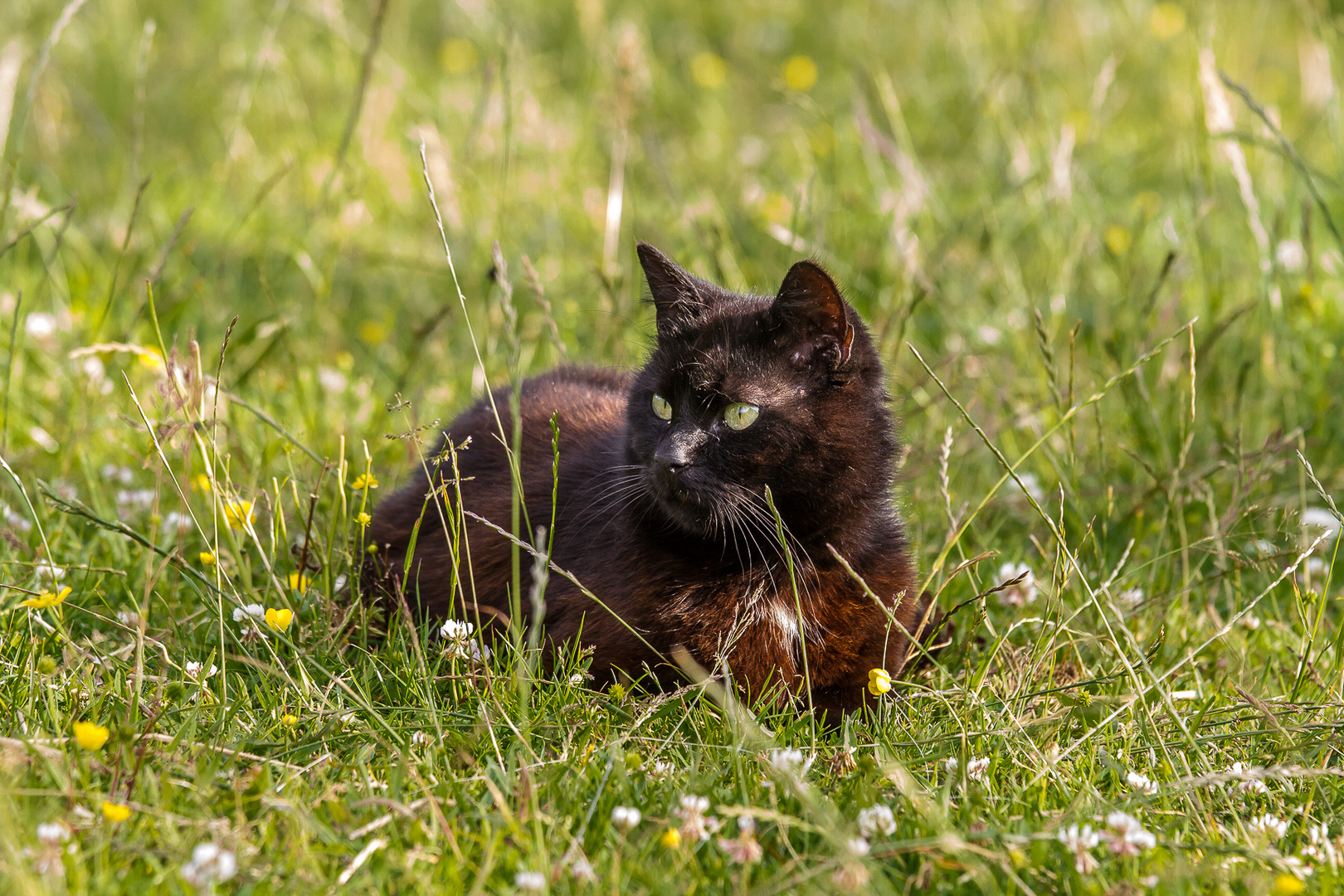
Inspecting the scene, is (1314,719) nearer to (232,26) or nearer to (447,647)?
(447,647)

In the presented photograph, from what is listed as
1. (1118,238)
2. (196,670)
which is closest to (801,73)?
(1118,238)

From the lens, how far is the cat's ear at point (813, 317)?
90.5 inches

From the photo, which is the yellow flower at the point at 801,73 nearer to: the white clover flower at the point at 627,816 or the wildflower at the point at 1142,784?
the wildflower at the point at 1142,784

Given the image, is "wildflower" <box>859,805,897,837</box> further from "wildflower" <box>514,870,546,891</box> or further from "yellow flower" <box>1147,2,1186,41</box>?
"yellow flower" <box>1147,2,1186,41</box>

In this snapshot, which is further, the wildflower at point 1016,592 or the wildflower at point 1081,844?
the wildflower at point 1016,592

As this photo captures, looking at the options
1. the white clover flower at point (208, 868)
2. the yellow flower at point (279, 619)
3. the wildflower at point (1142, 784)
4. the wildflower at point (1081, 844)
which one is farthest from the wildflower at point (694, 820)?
the yellow flower at point (279, 619)

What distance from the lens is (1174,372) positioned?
12.6 ft

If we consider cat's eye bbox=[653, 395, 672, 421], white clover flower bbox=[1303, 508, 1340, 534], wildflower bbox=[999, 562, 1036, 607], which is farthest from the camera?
white clover flower bbox=[1303, 508, 1340, 534]

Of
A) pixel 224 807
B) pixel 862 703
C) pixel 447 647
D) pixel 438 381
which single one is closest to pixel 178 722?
pixel 224 807

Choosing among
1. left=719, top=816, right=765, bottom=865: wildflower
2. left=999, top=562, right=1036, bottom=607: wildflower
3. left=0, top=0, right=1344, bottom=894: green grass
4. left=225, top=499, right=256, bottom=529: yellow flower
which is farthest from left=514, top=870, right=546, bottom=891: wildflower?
left=999, top=562, right=1036, bottom=607: wildflower

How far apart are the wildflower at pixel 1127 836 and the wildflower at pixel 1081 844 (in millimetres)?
29

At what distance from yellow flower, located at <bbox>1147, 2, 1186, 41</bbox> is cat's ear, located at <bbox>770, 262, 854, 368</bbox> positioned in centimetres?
517

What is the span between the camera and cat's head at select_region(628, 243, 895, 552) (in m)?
2.33

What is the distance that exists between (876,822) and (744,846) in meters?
0.25
